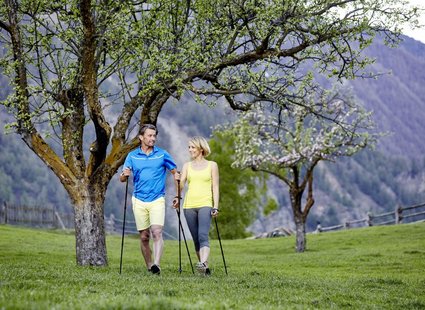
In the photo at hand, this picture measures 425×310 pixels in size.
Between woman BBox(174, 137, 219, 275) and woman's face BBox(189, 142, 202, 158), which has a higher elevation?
woman's face BBox(189, 142, 202, 158)

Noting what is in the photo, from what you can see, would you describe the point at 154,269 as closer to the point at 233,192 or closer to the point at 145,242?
the point at 145,242

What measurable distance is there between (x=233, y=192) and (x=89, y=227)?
6310 centimetres

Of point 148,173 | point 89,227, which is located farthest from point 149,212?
point 89,227

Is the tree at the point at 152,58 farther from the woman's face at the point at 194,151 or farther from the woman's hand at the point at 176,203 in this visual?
the woman's hand at the point at 176,203

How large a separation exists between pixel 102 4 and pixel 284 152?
28.0 metres

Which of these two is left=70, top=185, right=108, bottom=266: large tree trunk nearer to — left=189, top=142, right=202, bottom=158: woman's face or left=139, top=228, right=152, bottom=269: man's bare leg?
left=139, top=228, right=152, bottom=269: man's bare leg

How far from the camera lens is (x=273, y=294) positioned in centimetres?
1364

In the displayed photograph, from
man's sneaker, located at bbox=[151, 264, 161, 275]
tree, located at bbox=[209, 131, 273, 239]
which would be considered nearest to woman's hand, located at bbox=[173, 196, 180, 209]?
man's sneaker, located at bbox=[151, 264, 161, 275]

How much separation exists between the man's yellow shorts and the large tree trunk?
12.4 feet

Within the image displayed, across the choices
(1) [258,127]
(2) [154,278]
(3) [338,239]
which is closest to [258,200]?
(3) [338,239]

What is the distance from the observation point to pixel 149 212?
16.5 m

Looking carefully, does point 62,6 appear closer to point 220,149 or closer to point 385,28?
point 385,28

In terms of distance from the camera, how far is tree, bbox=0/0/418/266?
19422mm

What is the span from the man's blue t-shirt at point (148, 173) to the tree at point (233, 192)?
63.7m
